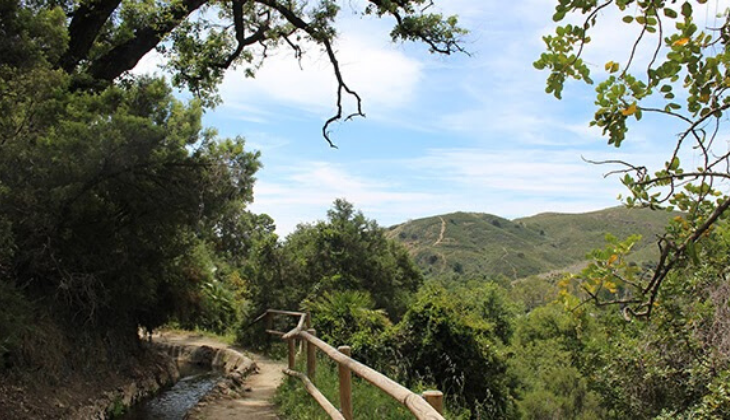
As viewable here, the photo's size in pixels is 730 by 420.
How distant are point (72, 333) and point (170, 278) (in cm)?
204

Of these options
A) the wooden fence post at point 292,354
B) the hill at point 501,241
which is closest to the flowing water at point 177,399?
the wooden fence post at point 292,354

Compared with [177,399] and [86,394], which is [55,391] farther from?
[177,399]

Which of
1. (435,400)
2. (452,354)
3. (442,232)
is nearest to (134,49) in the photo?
(452,354)

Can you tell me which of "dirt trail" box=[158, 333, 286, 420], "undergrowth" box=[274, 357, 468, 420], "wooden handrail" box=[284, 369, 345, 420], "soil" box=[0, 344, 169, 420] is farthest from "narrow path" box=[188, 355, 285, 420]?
"soil" box=[0, 344, 169, 420]

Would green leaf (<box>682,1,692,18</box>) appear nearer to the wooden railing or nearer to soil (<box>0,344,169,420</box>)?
the wooden railing

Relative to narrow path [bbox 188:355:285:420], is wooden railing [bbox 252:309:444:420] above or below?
above

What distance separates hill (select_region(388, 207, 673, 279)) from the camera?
306ft

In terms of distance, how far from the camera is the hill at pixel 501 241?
3666 inches

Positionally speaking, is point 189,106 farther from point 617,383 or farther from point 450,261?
point 450,261

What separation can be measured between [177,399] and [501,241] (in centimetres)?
10492

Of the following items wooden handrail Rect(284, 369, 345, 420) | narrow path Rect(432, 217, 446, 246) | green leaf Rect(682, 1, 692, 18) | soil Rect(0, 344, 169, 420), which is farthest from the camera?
narrow path Rect(432, 217, 446, 246)

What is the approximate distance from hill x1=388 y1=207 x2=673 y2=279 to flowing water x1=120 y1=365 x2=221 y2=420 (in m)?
73.4

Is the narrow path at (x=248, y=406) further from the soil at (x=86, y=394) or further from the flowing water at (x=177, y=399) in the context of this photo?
the flowing water at (x=177, y=399)

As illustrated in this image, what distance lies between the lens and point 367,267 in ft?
62.0
